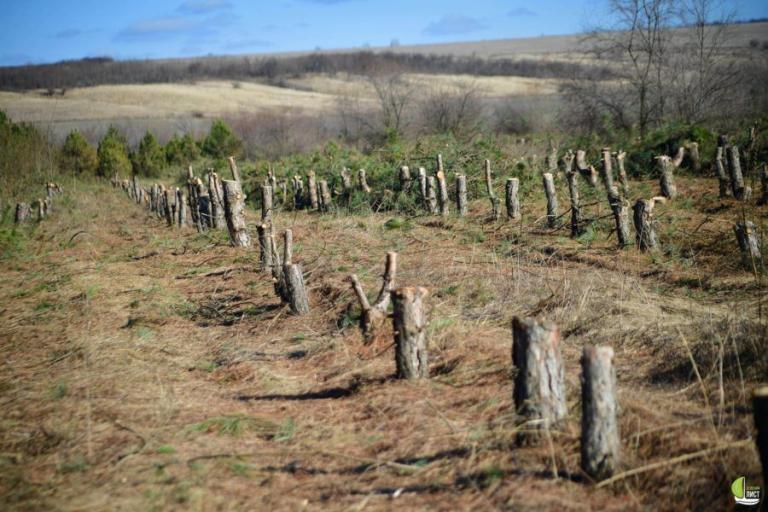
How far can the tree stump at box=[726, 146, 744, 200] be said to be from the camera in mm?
9383

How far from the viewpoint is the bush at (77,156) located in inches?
904

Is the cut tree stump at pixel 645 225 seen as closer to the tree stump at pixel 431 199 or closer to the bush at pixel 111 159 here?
the tree stump at pixel 431 199

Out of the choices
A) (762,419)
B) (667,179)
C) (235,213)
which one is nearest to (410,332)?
(762,419)

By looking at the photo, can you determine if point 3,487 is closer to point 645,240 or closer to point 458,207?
point 645,240

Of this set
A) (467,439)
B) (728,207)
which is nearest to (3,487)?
(467,439)

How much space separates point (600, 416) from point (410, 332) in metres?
1.50

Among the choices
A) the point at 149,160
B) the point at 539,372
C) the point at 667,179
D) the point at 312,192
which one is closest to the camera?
the point at 539,372

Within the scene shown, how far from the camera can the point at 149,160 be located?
82.1 feet

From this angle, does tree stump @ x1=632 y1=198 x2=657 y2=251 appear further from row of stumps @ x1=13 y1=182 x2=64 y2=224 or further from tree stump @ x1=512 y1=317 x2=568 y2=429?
row of stumps @ x1=13 y1=182 x2=64 y2=224

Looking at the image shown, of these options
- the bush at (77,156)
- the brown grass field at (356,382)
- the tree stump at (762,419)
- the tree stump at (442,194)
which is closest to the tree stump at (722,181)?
the brown grass field at (356,382)

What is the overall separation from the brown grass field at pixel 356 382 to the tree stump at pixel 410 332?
0.44 ft

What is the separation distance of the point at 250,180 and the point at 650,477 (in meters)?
14.3

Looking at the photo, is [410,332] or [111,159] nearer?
[410,332]

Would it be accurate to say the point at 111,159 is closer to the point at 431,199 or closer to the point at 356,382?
the point at 431,199
